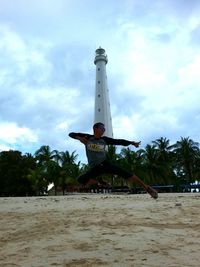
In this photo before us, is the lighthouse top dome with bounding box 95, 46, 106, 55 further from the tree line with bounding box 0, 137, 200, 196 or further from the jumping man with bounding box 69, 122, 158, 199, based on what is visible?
the jumping man with bounding box 69, 122, 158, 199

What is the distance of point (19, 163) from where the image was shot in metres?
57.1

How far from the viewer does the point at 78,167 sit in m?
57.2

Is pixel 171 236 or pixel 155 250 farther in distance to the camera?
pixel 171 236

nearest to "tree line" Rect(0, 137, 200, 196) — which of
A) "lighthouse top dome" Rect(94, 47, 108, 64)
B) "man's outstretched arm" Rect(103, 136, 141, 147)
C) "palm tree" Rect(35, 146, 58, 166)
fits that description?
"palm tree" Rect(35, 146, 58, 166)

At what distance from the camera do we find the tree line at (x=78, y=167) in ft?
181

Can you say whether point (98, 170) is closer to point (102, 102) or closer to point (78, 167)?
point (78, 167)

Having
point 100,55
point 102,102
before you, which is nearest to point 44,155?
point 102,102

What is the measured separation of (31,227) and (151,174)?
5234 cm

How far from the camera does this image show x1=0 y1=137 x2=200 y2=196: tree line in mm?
55312

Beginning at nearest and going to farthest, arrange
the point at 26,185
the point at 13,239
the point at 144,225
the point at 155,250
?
the point at 155,250 → the point at 13,239 → the point at 144,225 → the point at 26,185

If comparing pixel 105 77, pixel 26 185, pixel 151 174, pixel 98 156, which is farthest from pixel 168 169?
pixel 98 156

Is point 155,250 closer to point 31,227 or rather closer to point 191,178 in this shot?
point 31,227

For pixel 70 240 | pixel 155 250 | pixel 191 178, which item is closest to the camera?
pixel 155 250

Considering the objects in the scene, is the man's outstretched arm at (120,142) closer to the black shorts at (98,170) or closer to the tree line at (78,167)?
the black shorts at (98,170)
